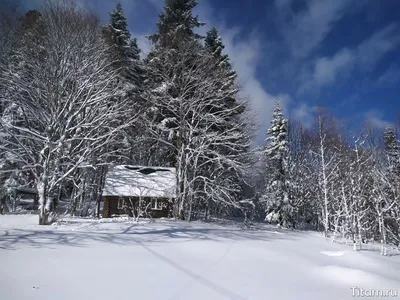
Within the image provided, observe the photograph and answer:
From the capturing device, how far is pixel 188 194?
53.1 feet

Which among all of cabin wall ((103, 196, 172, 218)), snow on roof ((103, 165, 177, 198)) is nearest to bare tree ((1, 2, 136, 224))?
snow on roof ((103, 165, 177, 198))

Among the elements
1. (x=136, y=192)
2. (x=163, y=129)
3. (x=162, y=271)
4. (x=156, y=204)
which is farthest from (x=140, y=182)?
(x=162, y=271)

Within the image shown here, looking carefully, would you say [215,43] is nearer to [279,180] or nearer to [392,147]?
[279,180]

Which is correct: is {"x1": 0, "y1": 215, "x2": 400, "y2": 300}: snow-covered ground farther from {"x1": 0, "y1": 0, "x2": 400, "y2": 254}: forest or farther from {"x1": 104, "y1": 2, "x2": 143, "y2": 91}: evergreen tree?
{"x1": 104, "y1": 2, "x2": 143, "y2": 91}: evergreen tree

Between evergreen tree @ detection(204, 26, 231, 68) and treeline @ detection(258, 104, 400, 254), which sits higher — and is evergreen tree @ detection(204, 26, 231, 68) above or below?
above

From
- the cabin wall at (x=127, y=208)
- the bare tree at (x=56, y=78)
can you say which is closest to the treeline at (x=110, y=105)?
the bare tree at (x=56, y=78)

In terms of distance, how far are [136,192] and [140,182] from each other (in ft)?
2.64

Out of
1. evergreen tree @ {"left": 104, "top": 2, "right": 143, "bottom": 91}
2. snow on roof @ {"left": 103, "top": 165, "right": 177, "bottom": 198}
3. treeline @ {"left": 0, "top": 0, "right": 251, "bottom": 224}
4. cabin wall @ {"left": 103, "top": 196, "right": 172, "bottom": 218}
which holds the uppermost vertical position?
evergreen tree @ {"left": 104, "top": 2, "right": 143, "bottom": 91}

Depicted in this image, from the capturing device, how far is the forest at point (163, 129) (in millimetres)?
12703

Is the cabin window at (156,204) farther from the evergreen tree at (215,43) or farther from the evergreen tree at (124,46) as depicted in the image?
the evergreen tree at (215,43)

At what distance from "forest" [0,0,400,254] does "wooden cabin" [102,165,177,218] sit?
1.64 metres

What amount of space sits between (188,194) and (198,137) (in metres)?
3.90

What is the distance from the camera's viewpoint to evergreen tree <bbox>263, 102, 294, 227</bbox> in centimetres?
2359

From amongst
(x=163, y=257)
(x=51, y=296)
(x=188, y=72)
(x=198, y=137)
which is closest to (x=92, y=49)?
(x=188, y=72)
